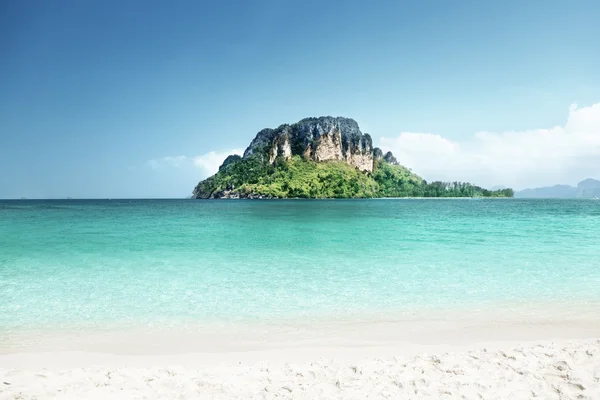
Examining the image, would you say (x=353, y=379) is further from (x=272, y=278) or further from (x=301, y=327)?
(x=272, y=278)

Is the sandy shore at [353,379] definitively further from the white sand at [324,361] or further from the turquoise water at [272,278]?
the turquoise water at [272,278]

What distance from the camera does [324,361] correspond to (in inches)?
259

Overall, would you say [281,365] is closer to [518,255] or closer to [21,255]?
[518,255]

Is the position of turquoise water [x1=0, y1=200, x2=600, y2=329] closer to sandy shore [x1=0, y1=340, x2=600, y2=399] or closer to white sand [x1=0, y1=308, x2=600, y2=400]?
white sand [x1=0, y1=308, x2=600, y2=400]

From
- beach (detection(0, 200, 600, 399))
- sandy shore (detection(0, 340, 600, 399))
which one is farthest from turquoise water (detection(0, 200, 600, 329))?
sandy shore (detection(0, 340, 600, 399))

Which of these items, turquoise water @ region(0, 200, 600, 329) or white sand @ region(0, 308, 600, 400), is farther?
turquoise water @ region(0, 200, 600, 329)

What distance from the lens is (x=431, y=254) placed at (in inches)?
796

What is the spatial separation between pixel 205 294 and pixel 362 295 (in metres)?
5.53

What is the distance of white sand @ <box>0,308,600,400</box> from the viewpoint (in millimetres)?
5387

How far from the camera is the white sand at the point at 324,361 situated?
539 centimetres

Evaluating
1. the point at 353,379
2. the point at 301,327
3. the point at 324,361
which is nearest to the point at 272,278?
the point at 301,327

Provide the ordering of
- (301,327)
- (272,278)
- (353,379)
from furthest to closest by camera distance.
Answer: (272,278) < (301,327) < (353,379)

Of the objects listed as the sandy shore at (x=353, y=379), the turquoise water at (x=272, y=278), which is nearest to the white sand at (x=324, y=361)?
the sandy shore at (x=353, y=379)

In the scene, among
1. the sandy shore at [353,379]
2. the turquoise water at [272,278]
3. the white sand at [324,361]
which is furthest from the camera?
the turquoise water at [272,278]
